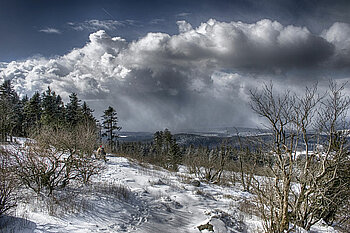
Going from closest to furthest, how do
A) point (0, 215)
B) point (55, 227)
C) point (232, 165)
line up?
1. point (0, 215)
2. point (55, 227)
3. point (232, 165)

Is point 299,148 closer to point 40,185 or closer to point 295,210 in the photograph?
point 295,210

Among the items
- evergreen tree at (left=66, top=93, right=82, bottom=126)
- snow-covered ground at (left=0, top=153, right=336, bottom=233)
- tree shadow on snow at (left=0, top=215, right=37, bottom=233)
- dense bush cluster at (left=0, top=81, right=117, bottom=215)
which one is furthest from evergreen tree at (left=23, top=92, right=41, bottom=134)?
tree shadow on snow at (left=0, top=215, right=37, bottom=233)

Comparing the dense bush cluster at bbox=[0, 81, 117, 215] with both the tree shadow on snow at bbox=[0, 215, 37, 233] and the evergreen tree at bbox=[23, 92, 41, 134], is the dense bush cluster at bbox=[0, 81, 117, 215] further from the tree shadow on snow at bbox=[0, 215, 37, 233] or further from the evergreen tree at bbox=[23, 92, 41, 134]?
the evergreen tree at bbox=[23, 92, 41, 134]

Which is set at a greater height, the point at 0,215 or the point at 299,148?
the point at 299,148

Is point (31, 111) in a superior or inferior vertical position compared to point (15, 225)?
superior

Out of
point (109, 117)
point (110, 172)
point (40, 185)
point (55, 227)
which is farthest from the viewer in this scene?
point (109, 117)

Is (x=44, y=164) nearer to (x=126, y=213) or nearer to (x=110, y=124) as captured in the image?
(x=126, y=213)

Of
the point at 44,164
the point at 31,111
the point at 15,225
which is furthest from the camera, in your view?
the point at 31,111

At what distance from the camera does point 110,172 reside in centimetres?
1523

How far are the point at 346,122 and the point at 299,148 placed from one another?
6.46 ft

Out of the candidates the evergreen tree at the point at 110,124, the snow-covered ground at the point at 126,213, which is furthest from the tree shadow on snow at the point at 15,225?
the evergreen tree at the point at 110,124

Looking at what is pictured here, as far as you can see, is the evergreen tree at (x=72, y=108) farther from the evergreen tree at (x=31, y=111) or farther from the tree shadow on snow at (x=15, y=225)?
the tree shadow on snow at (x=15, y=225)

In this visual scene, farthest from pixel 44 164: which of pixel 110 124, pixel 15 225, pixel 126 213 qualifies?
pixel 110 124

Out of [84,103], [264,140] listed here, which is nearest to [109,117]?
[84,103]
